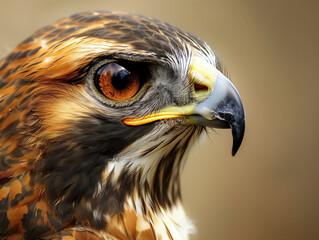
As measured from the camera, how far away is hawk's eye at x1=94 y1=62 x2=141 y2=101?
1.38 m

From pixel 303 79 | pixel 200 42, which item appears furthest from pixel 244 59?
pixel 200 42

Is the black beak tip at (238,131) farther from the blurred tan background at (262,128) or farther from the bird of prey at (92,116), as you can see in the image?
the blurred tan background at (262,128)

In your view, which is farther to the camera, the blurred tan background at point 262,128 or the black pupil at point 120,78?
Answer: the blurred tan background at point 262,128

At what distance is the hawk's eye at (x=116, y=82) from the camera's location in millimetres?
1385

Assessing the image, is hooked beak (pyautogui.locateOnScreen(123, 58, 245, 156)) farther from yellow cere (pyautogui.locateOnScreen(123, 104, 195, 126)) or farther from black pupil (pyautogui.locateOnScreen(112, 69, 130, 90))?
black pupil (pyautogui.locateOnScreen(112, 69, 130, 90))

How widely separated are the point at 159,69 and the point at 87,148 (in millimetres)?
308

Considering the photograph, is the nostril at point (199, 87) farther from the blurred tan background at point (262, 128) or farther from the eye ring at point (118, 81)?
the blurred tan background at point (262, 128)

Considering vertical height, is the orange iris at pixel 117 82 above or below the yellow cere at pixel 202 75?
below

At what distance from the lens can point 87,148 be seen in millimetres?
1438

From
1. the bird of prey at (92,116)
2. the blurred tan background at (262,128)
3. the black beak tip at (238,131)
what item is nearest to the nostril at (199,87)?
the bird of prey at (92,116)

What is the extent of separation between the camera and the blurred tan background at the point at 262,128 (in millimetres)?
4281

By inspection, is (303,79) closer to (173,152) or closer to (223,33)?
(223,33)

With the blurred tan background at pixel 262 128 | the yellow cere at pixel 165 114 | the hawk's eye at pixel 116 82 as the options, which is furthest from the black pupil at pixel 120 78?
the blurred tan background at pixel 262 128

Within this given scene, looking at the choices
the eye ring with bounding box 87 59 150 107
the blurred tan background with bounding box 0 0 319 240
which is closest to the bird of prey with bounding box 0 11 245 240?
the eye ring with bounding box 87 59 150 107
